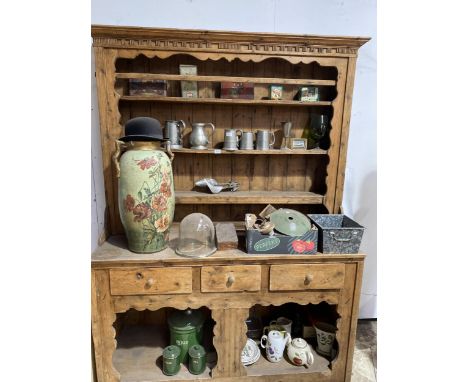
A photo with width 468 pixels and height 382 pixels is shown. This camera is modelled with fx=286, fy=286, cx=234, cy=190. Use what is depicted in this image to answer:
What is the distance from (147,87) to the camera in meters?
1.44

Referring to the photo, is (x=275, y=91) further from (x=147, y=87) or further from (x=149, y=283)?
(x=149, y=283)

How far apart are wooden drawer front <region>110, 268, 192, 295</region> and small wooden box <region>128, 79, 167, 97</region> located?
2.82ft

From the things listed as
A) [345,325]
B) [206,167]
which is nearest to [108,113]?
[206,167]

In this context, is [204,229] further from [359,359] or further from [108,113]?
[359,359]

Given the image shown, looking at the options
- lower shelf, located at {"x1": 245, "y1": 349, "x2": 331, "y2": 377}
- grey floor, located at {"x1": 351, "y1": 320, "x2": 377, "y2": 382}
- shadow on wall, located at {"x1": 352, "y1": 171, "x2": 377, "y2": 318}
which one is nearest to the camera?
lower shelf, located at {"x1": 245, "y1": 349, "x2": 331, "y2": 377}

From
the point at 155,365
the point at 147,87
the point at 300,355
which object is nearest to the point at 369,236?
the point at 300,355

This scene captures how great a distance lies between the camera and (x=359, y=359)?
163cm

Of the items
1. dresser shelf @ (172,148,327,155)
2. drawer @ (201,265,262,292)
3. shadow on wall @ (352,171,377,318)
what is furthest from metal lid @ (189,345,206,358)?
shadow on wall @ (352,171,377,318)

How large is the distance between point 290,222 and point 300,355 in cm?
71

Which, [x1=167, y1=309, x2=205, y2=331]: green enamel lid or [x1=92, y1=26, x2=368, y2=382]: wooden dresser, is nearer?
[x1=92, y1=26, x2=368, y2=382]: wooden dresser

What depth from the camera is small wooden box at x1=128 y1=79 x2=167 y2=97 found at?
56.6 inches

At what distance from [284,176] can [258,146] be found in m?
0.27

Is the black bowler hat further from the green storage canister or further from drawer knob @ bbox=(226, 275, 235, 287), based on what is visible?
the green storage canister
